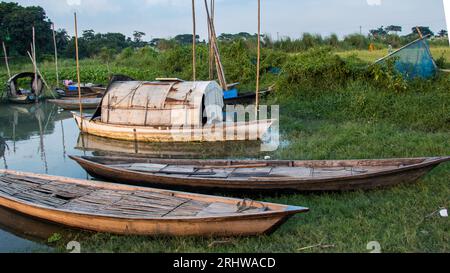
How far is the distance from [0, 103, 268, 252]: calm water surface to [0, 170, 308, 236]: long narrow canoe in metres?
0.27

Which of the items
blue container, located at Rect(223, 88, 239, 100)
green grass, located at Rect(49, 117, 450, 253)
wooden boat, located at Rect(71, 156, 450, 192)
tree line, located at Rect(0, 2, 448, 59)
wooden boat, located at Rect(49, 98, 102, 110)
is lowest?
green grass, located at Rect(49, 117, 450, 253)

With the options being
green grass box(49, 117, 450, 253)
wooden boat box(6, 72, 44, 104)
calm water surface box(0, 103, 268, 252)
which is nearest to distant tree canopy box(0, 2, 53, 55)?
wooden boat box(6, 72, 44, 104)

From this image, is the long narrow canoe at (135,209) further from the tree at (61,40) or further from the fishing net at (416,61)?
the tree at (61,40)

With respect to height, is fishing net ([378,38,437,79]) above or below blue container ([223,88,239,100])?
above

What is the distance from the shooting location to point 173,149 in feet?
34.4

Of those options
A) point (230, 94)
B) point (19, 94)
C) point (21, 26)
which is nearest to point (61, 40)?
point (21, 26)

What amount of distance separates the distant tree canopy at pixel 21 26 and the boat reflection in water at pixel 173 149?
20.3 m

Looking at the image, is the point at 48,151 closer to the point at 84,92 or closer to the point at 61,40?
the point at 84,92

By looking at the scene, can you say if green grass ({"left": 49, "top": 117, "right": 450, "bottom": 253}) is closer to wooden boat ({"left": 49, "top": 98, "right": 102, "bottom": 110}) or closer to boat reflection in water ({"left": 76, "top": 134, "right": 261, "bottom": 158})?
boat reflection in water ({"left": 76, "top": 134, "right": 261, "bottom": 158})

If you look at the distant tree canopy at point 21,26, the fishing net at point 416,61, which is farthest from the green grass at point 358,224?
the distant tree canopy at point 21,26

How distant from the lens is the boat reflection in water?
32.0ft

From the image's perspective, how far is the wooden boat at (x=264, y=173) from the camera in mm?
6047
